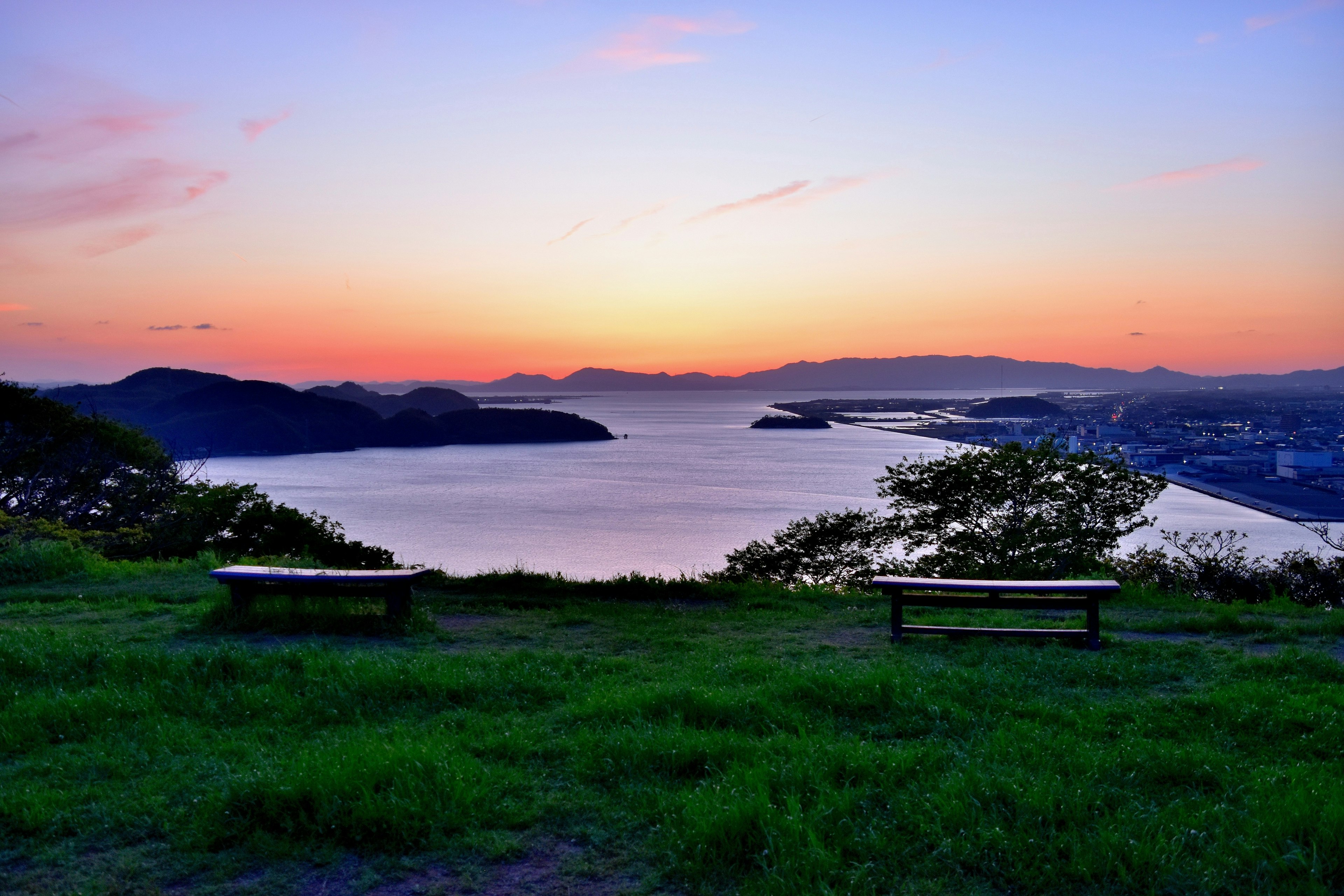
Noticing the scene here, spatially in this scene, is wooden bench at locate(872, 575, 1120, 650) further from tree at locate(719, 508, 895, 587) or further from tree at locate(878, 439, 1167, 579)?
tree at locate(719, 508, 895, 587)

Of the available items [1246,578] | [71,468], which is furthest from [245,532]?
[1246,578]

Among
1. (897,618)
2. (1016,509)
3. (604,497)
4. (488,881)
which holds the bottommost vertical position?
(604,497)

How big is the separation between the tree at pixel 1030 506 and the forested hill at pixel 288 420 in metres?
88.4

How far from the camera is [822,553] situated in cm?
2247

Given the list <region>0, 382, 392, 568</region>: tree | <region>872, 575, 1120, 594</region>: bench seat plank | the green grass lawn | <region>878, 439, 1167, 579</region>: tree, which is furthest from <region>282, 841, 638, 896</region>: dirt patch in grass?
<region>0, 382, 392, 568</region>: tree

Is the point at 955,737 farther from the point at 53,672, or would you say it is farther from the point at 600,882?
the point at 53,672

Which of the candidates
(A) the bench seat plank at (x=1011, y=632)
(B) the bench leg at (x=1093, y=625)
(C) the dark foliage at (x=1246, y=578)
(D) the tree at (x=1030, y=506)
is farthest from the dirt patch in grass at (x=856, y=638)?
(D) the tree at (x=1030, y=506)

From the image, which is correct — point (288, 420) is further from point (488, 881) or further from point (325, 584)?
point (488, 881)

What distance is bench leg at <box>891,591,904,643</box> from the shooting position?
6.65 meters

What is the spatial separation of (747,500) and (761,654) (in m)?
52.3

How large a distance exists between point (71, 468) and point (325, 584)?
777 inches

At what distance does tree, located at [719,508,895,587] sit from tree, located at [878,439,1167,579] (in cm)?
319

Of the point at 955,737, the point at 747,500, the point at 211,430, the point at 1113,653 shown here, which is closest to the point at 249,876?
the point at 955,737

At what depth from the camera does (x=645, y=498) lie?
203 feet
